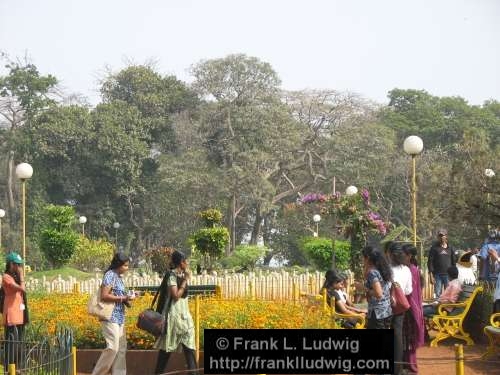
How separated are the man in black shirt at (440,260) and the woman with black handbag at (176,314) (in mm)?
7296

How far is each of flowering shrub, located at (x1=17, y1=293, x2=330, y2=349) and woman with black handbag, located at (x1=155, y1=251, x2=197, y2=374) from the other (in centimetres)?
127

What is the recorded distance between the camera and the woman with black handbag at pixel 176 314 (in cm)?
980

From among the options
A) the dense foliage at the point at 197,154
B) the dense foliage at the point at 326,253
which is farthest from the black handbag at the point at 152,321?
the dense foliage at the point at 197,154

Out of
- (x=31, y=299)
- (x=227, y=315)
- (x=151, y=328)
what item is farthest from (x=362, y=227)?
(x=151, y=328)

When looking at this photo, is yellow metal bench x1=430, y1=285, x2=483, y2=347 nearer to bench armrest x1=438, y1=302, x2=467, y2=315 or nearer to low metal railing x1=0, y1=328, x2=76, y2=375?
bench armrest x1=438, y1=302, x2=467, y2=315

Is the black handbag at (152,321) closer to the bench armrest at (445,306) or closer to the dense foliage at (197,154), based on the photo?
the bench armrest at (445,306)

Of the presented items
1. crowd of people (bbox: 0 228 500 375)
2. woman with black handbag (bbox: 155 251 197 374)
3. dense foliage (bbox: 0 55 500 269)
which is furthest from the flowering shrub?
dense foliage (bbox: 0 55 500 269)

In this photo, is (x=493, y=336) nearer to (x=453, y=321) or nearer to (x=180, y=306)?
(x=453, y=321)

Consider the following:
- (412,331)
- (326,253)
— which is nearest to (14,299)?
(412,331)

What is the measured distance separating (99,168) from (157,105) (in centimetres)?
421

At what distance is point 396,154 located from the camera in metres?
46.5

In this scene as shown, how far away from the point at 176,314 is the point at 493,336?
3.60m

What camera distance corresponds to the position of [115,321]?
9.88 m

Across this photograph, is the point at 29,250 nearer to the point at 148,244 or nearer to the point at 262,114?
the point at 148,244
